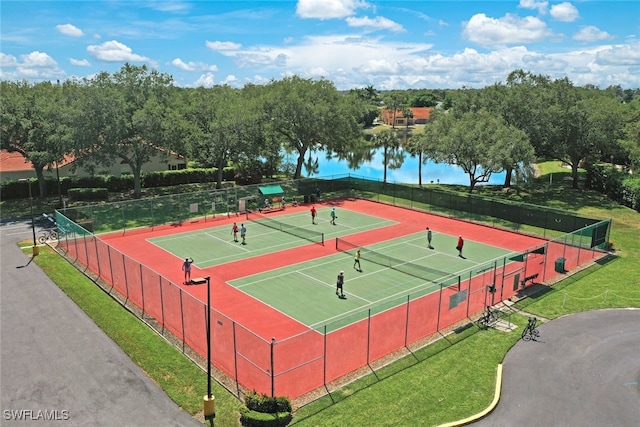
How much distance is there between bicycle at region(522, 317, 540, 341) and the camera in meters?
23.1

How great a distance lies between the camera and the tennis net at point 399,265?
1204 inches

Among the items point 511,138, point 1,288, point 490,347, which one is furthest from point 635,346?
point 1,288

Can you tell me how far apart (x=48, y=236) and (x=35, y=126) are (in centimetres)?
1380

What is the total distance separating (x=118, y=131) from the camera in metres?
46.1

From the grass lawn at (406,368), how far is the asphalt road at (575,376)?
841mm

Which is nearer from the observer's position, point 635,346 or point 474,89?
point 635,346

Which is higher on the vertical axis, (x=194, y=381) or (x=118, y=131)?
(x=118, y=131)

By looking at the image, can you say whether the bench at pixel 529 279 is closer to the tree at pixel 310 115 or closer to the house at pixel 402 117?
the tree at pixel 310 115

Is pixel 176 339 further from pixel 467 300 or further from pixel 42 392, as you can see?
pixel 467 300

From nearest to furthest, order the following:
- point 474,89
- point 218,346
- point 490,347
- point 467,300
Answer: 1. point 218,346
2. point 490,347
3. point 467,300
4. point 474,89

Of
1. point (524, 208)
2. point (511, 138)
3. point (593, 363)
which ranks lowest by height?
point (593, 363)

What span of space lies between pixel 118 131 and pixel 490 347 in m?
38.1

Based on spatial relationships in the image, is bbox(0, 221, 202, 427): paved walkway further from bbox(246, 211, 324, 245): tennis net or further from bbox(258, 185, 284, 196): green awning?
bbox(258, 185, 284, 196): green awning

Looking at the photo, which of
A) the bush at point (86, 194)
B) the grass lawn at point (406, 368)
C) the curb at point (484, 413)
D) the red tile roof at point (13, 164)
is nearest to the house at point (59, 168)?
the red tile roof at point (13, 164)
